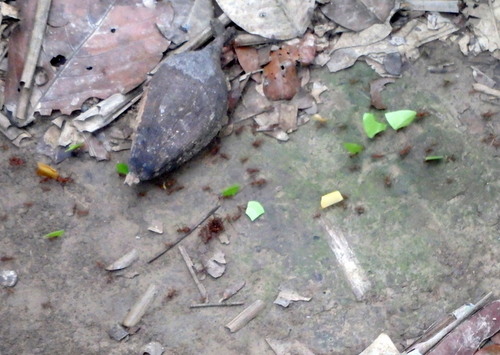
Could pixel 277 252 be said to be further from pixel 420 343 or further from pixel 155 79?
pixel 155 79

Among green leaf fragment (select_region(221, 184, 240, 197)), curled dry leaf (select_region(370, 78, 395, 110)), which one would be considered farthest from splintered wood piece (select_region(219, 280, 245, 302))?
curled dry leaf (select_region(370, 78, 395, 110))

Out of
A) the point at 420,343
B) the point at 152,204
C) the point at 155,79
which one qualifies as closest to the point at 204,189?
Answer: the point at 152,204

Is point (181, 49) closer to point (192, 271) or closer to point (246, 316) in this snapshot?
point (192, 271)

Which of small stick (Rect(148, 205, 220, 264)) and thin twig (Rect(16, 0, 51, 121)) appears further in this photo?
thin twig (Rect(16, 0, 51, 121))

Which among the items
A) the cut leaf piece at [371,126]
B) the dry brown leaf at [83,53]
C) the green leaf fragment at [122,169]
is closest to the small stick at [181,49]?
the dry brown leaf at [83,53]

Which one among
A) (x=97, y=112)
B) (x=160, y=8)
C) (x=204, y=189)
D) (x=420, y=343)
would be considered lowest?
(x=420, y=343)

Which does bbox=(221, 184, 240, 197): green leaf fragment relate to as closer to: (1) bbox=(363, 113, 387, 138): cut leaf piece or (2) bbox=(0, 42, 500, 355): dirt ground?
→ (2) bbox=(0, 42, 500, 355): dirt ground

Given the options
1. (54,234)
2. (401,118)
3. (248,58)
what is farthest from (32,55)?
(401,118)
